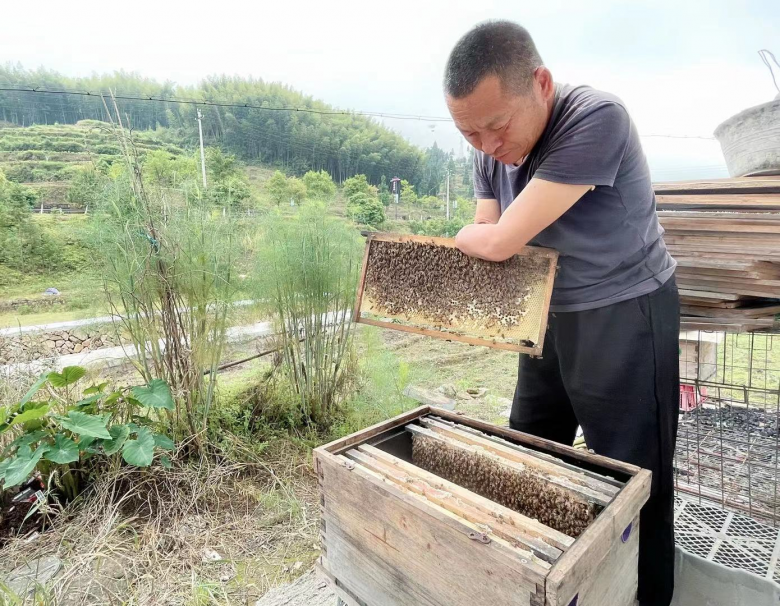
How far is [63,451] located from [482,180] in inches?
105

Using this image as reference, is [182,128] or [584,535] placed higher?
[182,128]

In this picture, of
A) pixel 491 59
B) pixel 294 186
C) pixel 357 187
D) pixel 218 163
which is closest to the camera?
pixel 491 59

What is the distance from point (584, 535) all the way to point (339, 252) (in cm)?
294

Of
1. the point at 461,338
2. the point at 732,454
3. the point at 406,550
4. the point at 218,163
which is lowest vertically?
the point at 732,454

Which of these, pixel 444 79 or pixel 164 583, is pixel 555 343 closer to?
pixel 444 79

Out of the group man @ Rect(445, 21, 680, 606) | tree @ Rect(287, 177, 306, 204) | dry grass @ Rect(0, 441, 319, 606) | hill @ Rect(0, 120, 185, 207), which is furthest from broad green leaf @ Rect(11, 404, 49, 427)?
hill @ Rect(0, 120, 185, 207)

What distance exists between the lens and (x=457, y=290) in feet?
5.39

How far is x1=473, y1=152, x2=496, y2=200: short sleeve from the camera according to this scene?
5.53ft

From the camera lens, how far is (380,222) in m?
16.0

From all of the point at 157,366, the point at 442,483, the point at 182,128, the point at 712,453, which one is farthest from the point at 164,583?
the point at 182,128

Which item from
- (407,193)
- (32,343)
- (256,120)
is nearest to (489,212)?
(32,343)

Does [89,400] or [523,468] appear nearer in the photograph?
[523,468]

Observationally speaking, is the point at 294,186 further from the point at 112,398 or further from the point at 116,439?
the point at 116,439

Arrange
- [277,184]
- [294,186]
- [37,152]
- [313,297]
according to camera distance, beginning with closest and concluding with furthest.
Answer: [313,297], [37,152], [277,184], [294,186]
